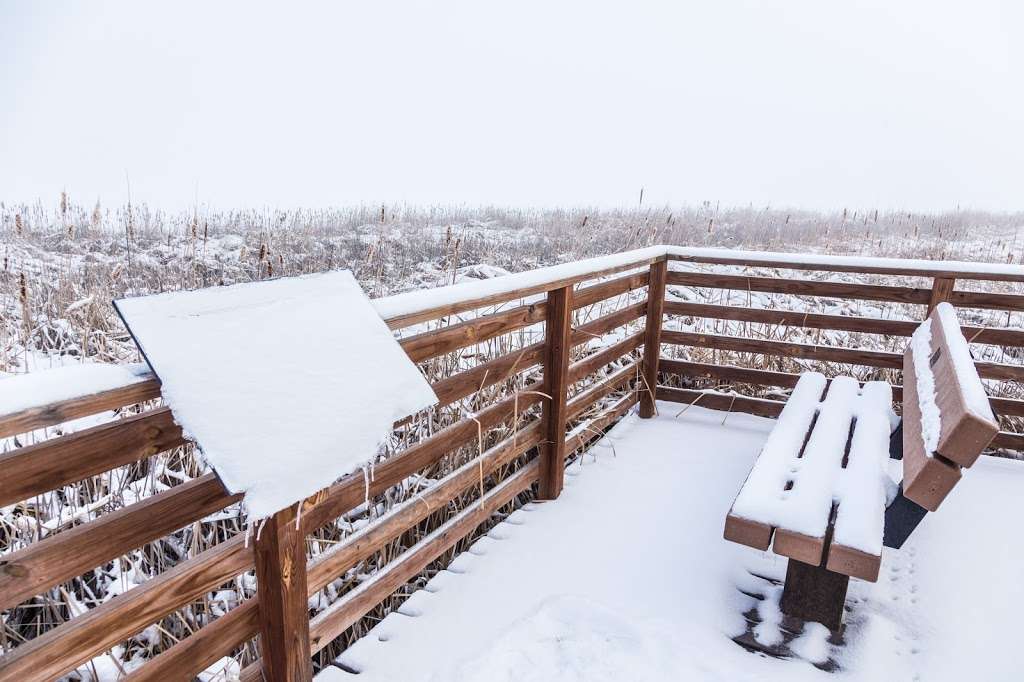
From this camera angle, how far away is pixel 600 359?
10.5 ft

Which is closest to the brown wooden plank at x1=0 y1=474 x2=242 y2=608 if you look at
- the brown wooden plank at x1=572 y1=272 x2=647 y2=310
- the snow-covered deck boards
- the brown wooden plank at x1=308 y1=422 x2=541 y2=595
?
the brown wooden plank at x1=308 y1=422 x2=541 y2=595

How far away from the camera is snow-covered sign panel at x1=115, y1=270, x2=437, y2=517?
106 centimetres

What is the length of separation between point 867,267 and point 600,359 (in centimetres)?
156

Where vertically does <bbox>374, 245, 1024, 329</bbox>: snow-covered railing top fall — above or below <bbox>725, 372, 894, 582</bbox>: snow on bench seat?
above

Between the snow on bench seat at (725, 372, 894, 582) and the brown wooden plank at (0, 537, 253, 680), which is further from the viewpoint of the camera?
the snow on bench seat at (725, 372, 894, 582)

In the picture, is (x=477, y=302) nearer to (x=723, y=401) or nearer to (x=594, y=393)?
(x=594, y=393)

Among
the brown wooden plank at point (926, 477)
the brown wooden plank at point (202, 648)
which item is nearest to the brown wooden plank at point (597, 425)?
the brown wooden plank at point (926, 477)

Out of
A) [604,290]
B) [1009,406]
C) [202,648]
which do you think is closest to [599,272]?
[604,290]

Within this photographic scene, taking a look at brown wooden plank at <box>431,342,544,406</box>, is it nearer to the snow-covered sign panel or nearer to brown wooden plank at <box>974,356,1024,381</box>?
the snow-covered sign panel

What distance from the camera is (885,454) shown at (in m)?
2.20

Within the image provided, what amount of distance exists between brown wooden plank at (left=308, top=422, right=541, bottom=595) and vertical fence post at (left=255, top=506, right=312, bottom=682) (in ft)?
0.50

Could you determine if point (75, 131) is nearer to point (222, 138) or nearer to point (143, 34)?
point (222, 138)

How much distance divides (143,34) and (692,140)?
27.7m

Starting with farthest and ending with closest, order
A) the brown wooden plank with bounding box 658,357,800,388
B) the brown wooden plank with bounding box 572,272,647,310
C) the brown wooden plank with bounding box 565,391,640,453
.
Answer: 1. the brown wooden plank with bounding box 658,357,800,388
2. the brown wooden plank with bounding box 565,391,640,453
3. the brown wooden plank with bounding box 572,272,647,310
